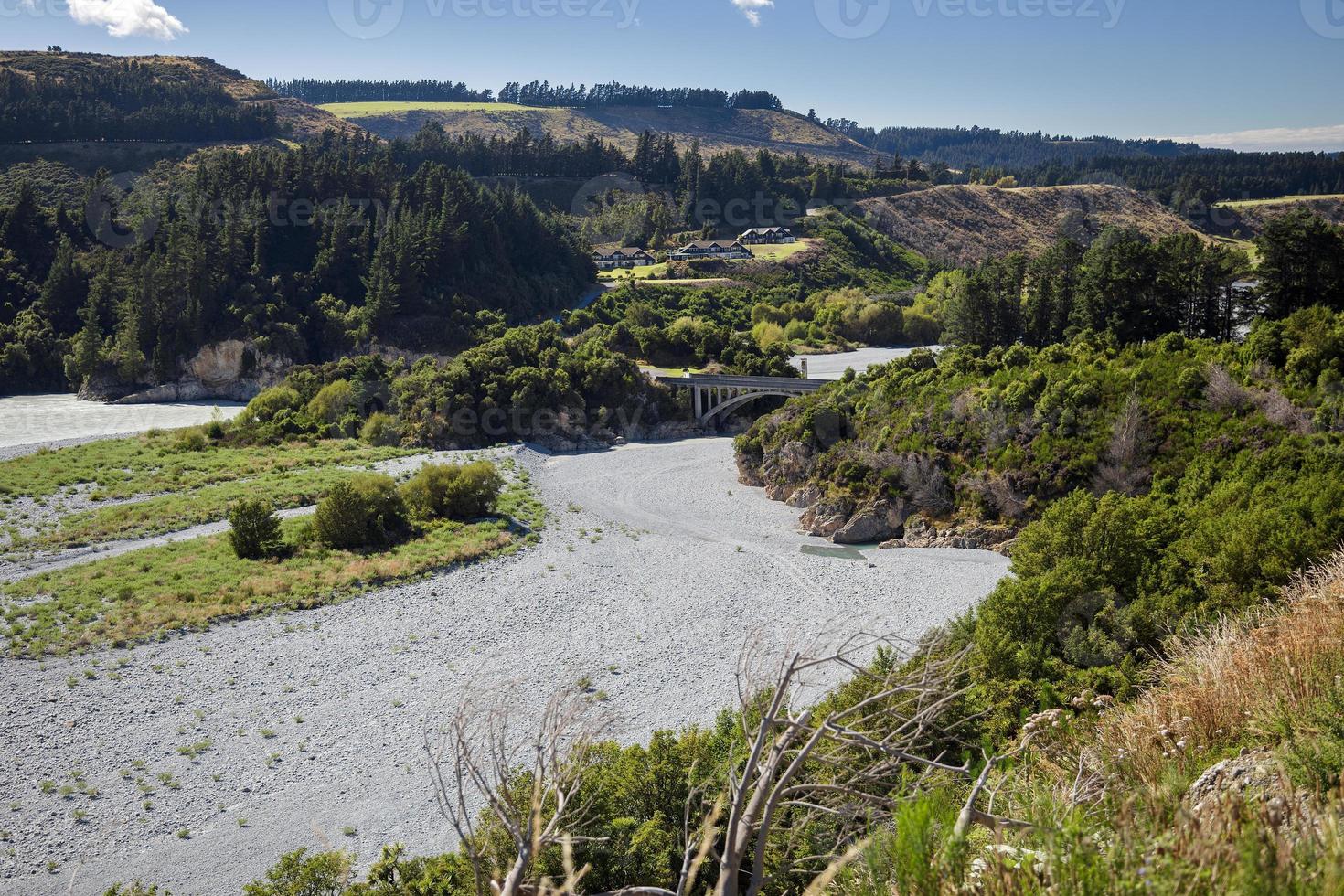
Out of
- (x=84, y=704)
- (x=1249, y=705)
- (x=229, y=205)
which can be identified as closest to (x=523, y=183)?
(x=229, y=205)

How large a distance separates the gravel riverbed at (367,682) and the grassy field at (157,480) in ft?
47.8

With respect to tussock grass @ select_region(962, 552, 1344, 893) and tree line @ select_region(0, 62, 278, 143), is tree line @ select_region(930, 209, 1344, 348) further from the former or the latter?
tree line @ select_region(0, 62, 278, 143)

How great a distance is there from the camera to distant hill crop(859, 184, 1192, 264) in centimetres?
12444

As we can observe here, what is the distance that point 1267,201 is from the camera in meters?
131

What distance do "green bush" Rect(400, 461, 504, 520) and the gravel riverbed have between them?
3.86 meters

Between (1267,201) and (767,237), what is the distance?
80356 millimetres

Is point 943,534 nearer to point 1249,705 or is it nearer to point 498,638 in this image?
point 498,638

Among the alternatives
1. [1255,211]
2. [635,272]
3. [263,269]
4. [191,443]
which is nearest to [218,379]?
[263,269]

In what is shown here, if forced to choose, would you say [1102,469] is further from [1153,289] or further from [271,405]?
[271,405]

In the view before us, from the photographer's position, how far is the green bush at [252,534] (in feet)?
113

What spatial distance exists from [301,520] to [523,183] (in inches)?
3716

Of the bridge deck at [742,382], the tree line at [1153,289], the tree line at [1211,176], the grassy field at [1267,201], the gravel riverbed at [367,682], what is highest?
the tree line at [1211,176]

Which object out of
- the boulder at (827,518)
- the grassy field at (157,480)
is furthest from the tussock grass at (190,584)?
the boulder at (827,518)

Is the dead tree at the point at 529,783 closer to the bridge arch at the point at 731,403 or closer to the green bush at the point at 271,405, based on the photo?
the bridge arch at the point at 731,403
